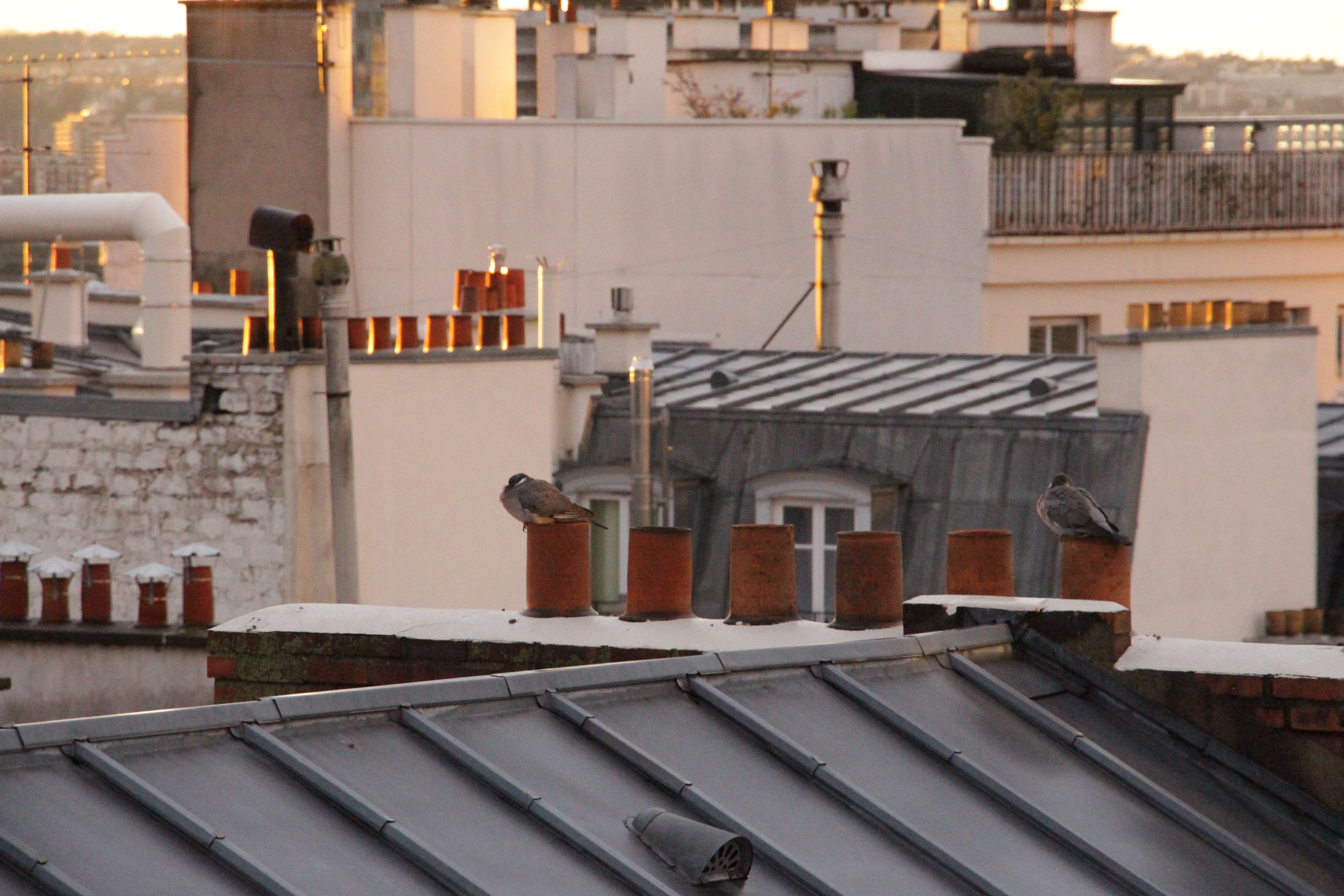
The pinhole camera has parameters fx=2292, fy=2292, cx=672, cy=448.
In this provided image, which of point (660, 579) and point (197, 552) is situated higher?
point (660, 579)

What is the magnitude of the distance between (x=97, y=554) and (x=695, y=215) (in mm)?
17803

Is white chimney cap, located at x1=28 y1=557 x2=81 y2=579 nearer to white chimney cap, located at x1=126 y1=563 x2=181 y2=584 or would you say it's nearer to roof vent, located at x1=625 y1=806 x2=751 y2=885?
white chimney cap, located at x1=126 y1=563 x2=181 y2=584

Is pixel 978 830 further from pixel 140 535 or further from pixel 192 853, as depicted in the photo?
pixel 140 535

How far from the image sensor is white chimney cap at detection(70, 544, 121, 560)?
1380cm

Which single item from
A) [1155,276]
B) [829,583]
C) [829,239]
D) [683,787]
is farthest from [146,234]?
[1155,276]

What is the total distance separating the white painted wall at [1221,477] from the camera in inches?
696

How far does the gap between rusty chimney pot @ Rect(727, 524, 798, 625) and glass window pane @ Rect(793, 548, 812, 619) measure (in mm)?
11325

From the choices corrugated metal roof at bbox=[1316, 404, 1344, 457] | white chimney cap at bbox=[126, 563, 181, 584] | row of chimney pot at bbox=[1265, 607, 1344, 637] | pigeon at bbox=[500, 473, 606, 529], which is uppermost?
pigeon at bbox=[500, 473, 606, 529]

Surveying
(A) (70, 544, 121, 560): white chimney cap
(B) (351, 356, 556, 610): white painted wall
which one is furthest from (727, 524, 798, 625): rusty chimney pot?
→ (B) (351, 356, 556, 610): white painted wall

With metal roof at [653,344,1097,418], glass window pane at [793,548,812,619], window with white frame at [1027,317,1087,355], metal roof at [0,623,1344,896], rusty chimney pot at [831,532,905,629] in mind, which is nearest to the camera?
metal roof at [0,623,1344,896]

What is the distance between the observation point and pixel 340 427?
15094 millimetres

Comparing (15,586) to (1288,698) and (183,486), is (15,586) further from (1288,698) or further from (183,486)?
(1288,698)

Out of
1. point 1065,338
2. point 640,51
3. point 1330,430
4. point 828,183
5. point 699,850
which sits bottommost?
point 1330,430

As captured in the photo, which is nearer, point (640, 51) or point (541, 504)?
point (541, 504)
